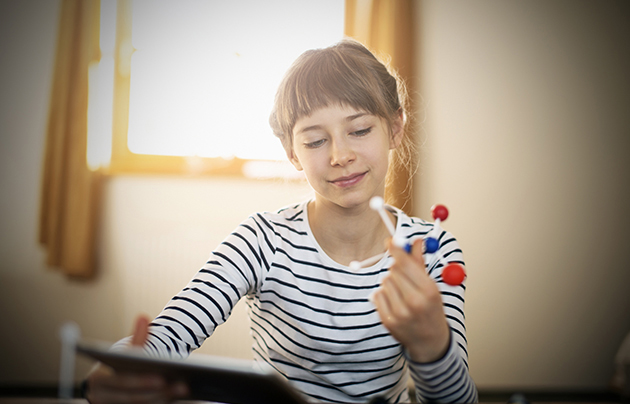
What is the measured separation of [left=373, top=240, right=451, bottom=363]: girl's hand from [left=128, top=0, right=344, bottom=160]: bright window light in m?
1.55

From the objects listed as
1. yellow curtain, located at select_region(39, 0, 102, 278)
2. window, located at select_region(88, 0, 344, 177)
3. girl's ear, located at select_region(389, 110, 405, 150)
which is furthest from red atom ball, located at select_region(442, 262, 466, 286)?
yellow curtain, located at select_region(39, 0, 102, 278)

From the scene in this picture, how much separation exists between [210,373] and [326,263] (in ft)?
1.58

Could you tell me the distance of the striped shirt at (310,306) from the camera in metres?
0.80

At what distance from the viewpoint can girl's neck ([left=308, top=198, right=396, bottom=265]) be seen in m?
0.91

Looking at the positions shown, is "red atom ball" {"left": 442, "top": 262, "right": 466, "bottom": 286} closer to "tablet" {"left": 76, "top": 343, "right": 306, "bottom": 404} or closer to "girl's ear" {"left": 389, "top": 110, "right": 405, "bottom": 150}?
"tablet" {"left": 76, "top": 343, "right": 306, "bottom": 404}

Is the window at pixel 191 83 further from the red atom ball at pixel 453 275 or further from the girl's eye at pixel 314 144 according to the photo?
the red atom ball at pixel 453 275

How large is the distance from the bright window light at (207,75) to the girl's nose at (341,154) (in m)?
1.23

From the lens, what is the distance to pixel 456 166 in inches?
83.7

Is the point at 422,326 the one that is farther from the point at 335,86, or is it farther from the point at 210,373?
the point at 335,86

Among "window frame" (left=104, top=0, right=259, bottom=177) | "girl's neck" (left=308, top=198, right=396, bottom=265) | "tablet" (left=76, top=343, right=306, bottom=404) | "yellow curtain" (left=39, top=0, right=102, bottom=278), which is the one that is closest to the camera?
"tablet" (left=76, top=343, right=306, bottom=404)

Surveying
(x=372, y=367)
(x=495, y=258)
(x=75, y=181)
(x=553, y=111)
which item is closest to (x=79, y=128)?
(x=75, y=181)

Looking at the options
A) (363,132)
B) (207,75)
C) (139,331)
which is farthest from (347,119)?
(207,75)

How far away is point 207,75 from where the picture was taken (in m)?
2.07

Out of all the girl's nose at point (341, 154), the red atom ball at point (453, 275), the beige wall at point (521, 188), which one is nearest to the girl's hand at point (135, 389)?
the red atom ball at point (453, 275)
